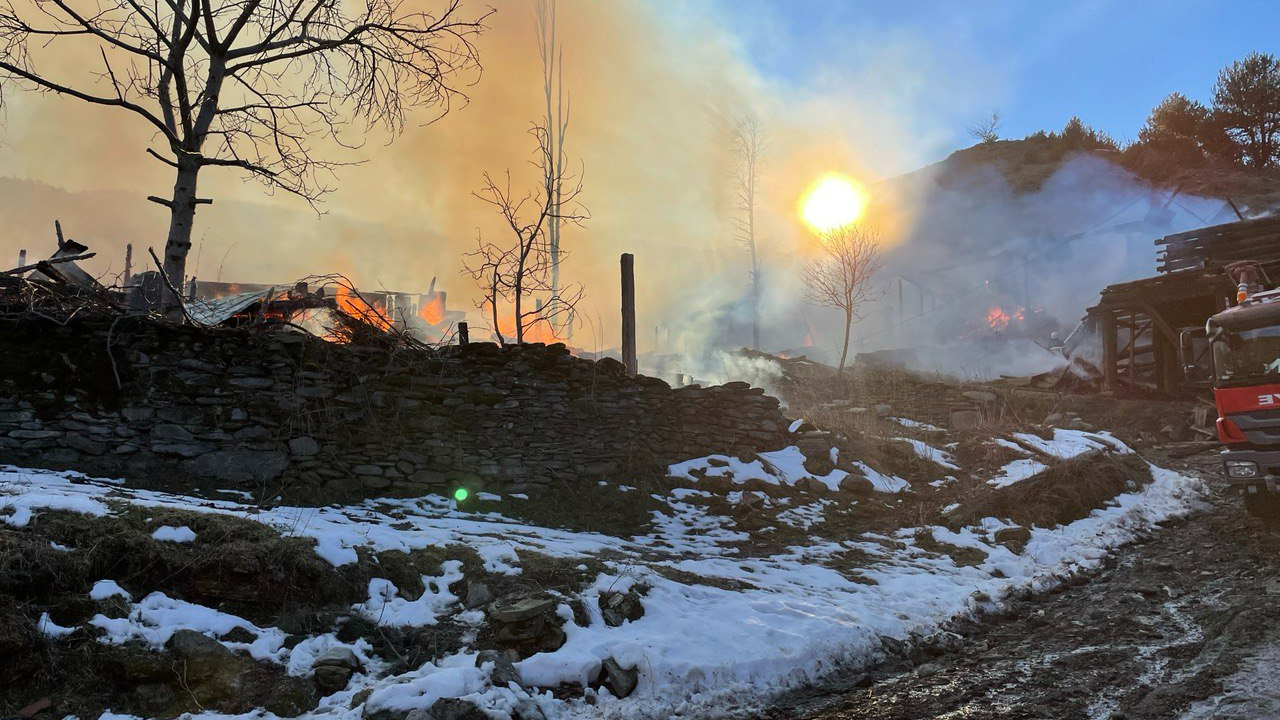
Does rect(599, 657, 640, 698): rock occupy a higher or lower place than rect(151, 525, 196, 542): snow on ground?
lower

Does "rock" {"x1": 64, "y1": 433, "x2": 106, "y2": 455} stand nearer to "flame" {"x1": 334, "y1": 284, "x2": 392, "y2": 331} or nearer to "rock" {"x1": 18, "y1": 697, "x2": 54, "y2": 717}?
"flame" {"x1": 334, "y1": 284, "x2": 392, "y2": 331}

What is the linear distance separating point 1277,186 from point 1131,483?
2955 cm

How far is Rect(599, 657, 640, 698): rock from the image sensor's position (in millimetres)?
4531

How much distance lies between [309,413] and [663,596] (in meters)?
5.16

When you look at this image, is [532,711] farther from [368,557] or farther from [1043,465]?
[1043,465]

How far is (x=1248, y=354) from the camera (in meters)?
8.51

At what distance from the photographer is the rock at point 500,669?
4.38m

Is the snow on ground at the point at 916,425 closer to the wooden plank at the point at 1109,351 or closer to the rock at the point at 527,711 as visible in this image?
the wooden plank at the point at 1109,351

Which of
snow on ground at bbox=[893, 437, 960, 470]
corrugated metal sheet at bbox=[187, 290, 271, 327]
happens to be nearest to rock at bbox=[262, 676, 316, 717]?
corrugated metal sheet at bbox=[187, 290, 271, 327]

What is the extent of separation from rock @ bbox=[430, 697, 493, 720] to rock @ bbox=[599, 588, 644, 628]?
4.60 ft

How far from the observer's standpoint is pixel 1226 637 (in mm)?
5207

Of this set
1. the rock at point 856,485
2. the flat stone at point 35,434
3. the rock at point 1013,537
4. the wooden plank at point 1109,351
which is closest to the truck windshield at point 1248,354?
the rock at point 1013,537

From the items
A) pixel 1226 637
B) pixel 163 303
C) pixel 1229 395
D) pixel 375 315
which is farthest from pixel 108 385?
pixel 1229 395

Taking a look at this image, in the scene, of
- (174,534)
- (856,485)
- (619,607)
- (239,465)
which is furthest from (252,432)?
(856,485)
